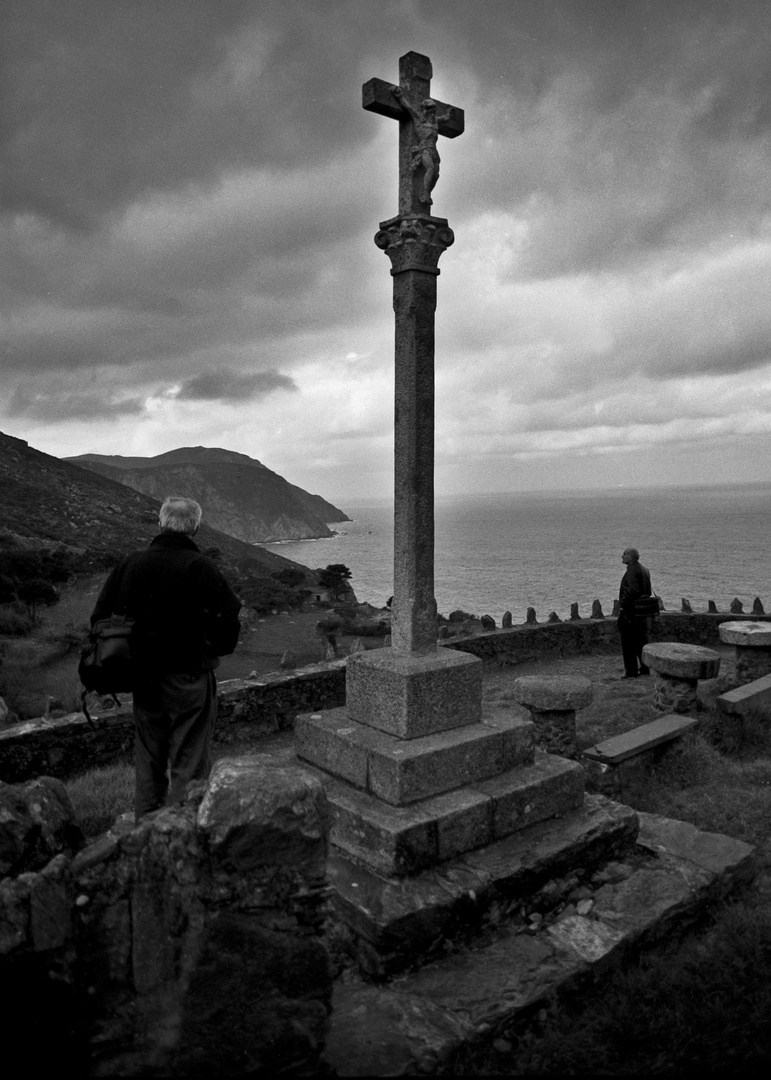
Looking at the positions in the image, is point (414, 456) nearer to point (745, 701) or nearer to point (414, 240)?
point (414, 240)

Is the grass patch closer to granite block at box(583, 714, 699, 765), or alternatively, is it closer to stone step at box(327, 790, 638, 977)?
stone step at box(327, 790, 638, 977)

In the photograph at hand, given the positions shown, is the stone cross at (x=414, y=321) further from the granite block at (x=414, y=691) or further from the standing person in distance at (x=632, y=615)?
the standing person in distance at (x=632, y=615)

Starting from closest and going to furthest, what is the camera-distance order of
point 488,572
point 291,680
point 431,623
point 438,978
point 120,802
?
point 438,978 < point 431,623 < point 120,802 < point 291,680 < point 488,572

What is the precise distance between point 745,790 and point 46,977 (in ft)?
18.7

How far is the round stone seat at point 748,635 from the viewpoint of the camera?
921 cm

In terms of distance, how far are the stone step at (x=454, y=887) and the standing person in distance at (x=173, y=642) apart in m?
1.06

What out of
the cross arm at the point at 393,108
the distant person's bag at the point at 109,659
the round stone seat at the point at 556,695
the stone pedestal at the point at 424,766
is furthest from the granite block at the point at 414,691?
the cross arm at the point at 393,108

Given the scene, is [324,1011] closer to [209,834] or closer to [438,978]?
[209,834]

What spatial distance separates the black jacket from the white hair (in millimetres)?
151

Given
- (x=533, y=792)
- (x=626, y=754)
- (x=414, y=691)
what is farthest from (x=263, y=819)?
(x=626, y=754)

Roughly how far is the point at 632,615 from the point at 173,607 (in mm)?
8363

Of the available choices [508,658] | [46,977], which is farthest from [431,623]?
[508,658]

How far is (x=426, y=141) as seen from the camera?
15.3ft

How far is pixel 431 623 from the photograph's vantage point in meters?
4.73
